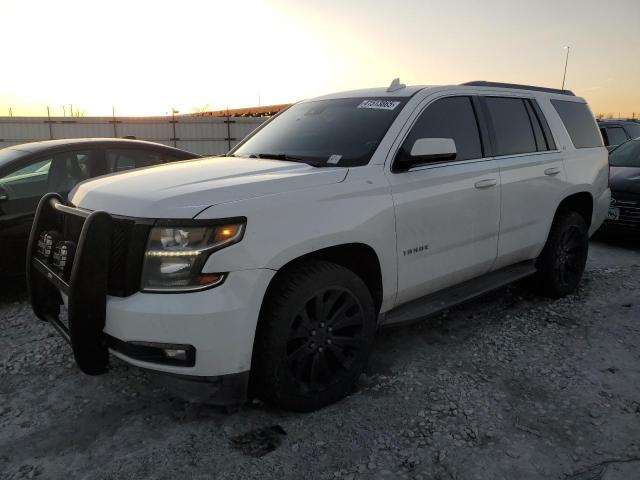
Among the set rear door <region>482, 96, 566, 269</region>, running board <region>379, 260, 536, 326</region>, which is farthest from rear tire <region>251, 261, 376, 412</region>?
rear door <region>482, 96, 566, 269</region>

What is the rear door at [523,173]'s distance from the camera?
395cm

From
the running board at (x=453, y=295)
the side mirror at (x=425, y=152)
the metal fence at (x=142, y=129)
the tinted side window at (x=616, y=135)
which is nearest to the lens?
the side mirror at (x=425, y=152)

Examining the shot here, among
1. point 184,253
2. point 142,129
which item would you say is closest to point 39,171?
point 184,253

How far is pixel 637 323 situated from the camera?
4.22 meters

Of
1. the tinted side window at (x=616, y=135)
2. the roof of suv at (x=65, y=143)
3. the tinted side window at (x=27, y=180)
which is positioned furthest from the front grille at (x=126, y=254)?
the tinted side window at (x=616, y=135)

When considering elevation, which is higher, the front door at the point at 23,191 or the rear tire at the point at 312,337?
the front door at the point at 23,191

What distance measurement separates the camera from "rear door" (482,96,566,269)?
3947mm

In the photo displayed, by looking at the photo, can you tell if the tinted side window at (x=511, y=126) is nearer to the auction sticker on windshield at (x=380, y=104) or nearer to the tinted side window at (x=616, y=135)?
the auction sticker on windshield at (x=380, y=104)

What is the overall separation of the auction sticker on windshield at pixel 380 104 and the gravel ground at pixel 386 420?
5.62ft

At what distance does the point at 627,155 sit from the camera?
7930 mm

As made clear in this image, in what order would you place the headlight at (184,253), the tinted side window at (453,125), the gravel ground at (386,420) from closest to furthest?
the headlight at (184,253)
the gravel ground at (386,420)
the tinted side window at (453,125)

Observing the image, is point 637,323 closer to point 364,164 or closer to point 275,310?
point 364,164

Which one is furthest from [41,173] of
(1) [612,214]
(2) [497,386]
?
(1) [612,214]

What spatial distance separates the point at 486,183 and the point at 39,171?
3974 millimetres
